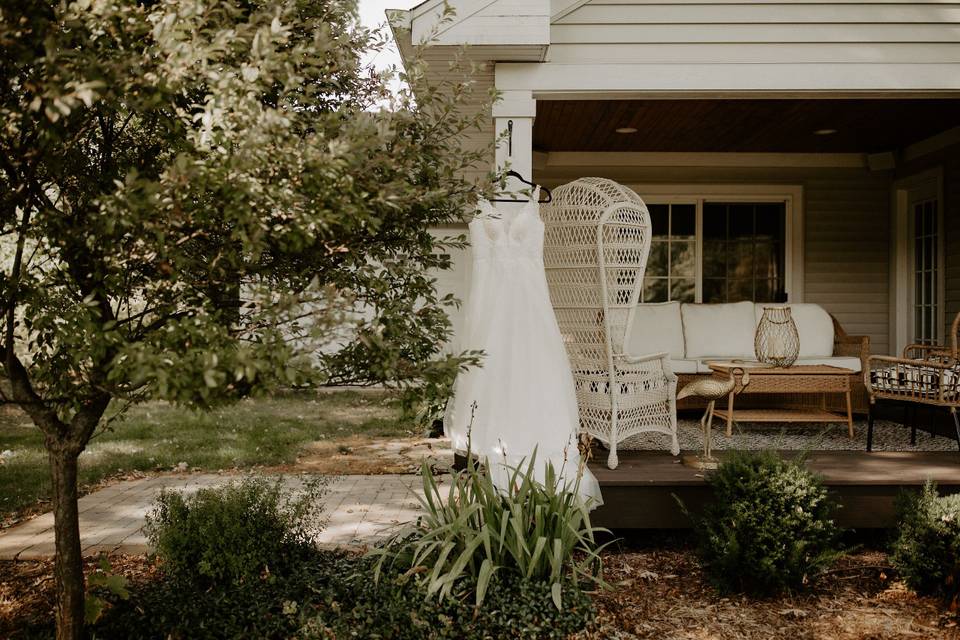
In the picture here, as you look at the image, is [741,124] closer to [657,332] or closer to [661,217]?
[661,217]

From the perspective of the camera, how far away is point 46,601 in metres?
2.97

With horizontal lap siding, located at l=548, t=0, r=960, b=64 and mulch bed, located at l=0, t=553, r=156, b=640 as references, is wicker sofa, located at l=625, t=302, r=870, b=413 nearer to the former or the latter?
horizontal lap siding, located at l=548, t=0, r=960, b=64

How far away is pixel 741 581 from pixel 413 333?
1.87m

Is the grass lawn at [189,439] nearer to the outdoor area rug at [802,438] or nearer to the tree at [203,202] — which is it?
the tree at [203,202]

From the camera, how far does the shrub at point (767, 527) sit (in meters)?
3.00

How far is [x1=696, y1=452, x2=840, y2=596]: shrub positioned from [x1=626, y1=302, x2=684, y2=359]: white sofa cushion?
3552 mm

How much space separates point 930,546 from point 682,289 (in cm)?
528

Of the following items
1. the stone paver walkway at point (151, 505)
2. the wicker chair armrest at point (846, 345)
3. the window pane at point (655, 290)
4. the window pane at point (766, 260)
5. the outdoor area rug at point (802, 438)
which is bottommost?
the stone paver walkway at point (151, 505)

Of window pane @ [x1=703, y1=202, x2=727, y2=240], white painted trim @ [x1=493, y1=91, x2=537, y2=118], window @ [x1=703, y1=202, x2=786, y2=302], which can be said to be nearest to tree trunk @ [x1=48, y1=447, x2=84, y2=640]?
white painted trim @ [x1=493, y1=91, x2=537, y2=118]

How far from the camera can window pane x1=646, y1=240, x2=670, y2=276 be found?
8164 mm

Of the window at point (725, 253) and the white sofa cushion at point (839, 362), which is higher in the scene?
the window at point (725, 253)

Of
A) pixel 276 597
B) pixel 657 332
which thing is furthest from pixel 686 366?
pixel 276 597

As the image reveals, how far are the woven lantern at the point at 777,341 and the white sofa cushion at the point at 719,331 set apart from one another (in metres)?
0.80

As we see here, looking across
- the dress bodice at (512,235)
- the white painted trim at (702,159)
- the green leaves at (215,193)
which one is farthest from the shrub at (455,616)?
the white painted trim at (702,159)
